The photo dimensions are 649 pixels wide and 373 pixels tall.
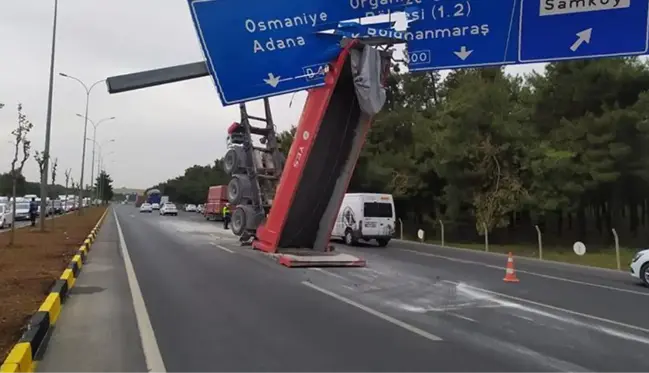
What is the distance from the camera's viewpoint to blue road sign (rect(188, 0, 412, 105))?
16688 mm

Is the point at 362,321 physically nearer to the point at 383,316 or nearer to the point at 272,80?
the point at 383,316

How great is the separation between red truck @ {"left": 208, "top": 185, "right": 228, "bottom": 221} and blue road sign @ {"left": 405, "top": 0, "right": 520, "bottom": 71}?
3922cm

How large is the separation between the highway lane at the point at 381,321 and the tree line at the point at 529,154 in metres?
14.9

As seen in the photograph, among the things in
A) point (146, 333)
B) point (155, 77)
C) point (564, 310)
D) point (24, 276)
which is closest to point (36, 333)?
point (146, 333)

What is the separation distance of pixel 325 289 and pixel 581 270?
10510 millimetres

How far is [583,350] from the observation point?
799cm

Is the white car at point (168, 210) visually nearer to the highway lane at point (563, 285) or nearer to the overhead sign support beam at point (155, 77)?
the highway lane at point (563, 285)

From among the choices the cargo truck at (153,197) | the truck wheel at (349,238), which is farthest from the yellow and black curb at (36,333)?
the cargo truck at (153,197)

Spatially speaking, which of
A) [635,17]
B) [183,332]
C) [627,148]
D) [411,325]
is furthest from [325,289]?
[627,148]

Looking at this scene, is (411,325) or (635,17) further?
(635,17)

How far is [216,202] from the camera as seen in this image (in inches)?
2245

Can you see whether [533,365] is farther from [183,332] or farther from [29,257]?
[29,257]

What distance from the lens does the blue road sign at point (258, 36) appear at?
657 inches

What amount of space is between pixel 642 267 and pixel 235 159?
43.4 ft
